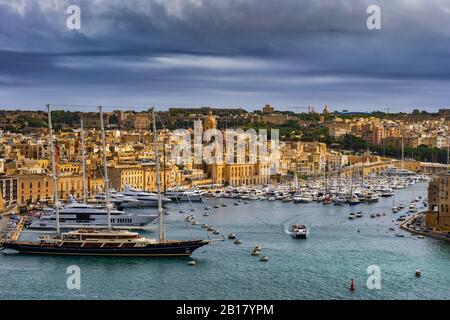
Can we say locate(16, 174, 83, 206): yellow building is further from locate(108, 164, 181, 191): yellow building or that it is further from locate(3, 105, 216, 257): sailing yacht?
locate(3, 105, 216, 257): sailing yacht

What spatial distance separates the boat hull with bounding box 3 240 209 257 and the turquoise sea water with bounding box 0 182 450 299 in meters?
0.16

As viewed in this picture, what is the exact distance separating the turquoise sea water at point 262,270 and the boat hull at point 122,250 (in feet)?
0.52

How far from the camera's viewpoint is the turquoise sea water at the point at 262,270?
32.9ft

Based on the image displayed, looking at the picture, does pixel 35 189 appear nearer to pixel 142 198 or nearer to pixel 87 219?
pixel 142 198

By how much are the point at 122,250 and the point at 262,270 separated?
7.49 feet

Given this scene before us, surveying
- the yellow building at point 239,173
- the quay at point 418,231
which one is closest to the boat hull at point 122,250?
the quay at point 418,231

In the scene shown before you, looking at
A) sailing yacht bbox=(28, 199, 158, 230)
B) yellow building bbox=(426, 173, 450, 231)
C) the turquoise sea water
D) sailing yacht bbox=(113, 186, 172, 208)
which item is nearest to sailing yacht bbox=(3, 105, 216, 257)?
the turquoise sea water

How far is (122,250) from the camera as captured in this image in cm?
1257

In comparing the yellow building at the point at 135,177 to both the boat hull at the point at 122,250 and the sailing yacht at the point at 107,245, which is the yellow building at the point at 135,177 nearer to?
the sailing yacht at the point at 107,245

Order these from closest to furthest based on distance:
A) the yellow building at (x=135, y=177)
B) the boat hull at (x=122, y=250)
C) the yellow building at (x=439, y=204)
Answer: the boat hull at (x=122, y=250) → the yellow building at (x=439, y=204) → the yellow building at (x=135, y=177)

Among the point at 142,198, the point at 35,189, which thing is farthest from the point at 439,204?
the point at 35,189

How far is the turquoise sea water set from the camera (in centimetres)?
1002
